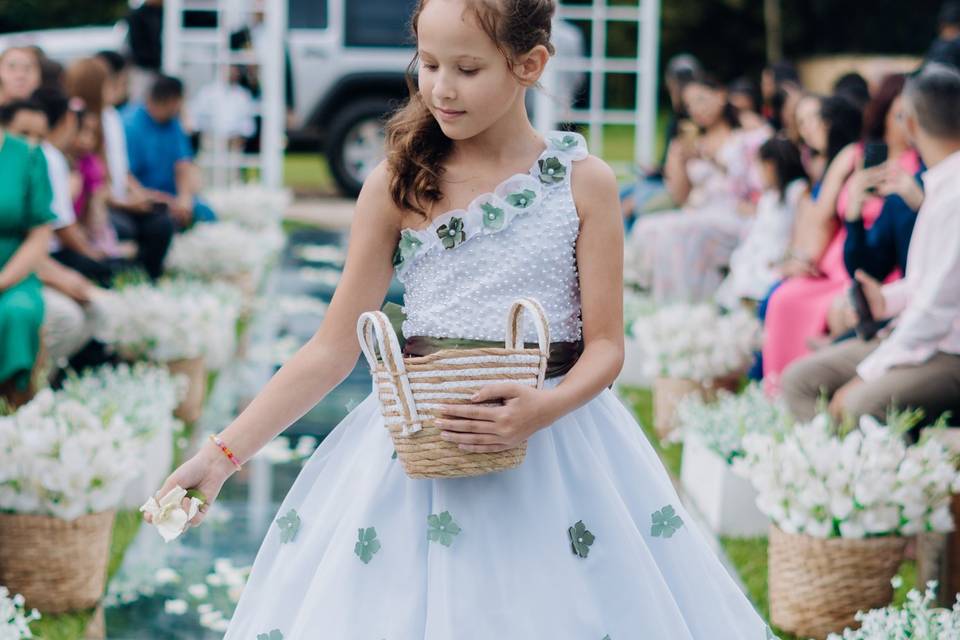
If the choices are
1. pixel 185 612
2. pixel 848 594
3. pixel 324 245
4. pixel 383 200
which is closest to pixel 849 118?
pixel 848 594

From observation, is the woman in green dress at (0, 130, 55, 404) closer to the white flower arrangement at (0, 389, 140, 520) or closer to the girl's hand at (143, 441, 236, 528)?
the white flower arrangement at (0, 389, 140, 520)

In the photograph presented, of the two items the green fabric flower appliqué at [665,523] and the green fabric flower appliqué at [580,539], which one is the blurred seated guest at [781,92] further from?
the green fabric flower appliqué at [580,539]

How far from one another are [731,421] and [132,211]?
182 inches

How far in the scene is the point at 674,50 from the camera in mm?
30641

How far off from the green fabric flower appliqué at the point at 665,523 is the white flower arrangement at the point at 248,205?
29.7ft

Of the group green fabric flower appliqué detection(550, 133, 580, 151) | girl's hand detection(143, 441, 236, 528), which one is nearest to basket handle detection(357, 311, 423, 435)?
girl's hand detection(143, 441, 236, 528)

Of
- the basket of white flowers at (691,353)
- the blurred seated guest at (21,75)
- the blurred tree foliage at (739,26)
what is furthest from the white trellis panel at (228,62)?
the blurred tree foliage at (739,26)

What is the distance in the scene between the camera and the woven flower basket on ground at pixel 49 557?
404 cm

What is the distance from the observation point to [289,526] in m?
2.56

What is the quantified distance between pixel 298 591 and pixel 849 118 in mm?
4944

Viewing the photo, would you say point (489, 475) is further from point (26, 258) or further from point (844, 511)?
point (26, 258)

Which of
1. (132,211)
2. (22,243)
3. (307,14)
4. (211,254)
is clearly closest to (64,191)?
(22,243)

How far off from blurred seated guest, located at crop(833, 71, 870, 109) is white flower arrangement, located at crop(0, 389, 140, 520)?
15.8 ft

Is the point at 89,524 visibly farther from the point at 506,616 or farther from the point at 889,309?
the point at 889,309
